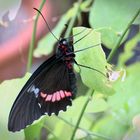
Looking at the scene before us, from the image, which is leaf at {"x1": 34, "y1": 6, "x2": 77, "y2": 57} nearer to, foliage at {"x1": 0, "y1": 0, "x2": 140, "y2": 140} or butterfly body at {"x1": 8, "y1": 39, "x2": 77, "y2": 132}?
foliage at {"x1": 0, "y1": 0, "x2": 140, "y2": 140}

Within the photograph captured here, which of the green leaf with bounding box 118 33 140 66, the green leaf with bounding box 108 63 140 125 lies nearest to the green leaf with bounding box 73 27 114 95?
the green leaf with bounding box 108 63 140 125

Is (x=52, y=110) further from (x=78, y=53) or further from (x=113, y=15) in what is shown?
(x=113, y=15)

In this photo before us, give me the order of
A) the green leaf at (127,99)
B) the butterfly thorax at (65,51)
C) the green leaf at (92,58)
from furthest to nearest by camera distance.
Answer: the green leaf at (127,99) → the butterfly thorax at (65,51) → the green leaf at (92,58)

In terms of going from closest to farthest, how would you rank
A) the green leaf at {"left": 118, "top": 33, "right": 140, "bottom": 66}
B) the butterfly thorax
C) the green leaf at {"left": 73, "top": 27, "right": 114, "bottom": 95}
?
1. the green leaf at {"left": 73, "top": 27, "right": 114, "bottom": 95}
2. the butterfly thorax
3. the green leaf at {"left": 118, "top": 33, "right": 140, "bottom": 66}

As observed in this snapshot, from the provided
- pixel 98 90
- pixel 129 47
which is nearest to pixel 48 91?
pixel 98 90

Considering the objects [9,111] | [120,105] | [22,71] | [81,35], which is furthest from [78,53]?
[22,71]

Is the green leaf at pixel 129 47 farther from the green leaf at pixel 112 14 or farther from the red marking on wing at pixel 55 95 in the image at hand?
the red marking on wing at pixel 55 95

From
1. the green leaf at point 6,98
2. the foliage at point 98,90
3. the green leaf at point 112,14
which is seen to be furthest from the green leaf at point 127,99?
the green leaf at point 6,98
